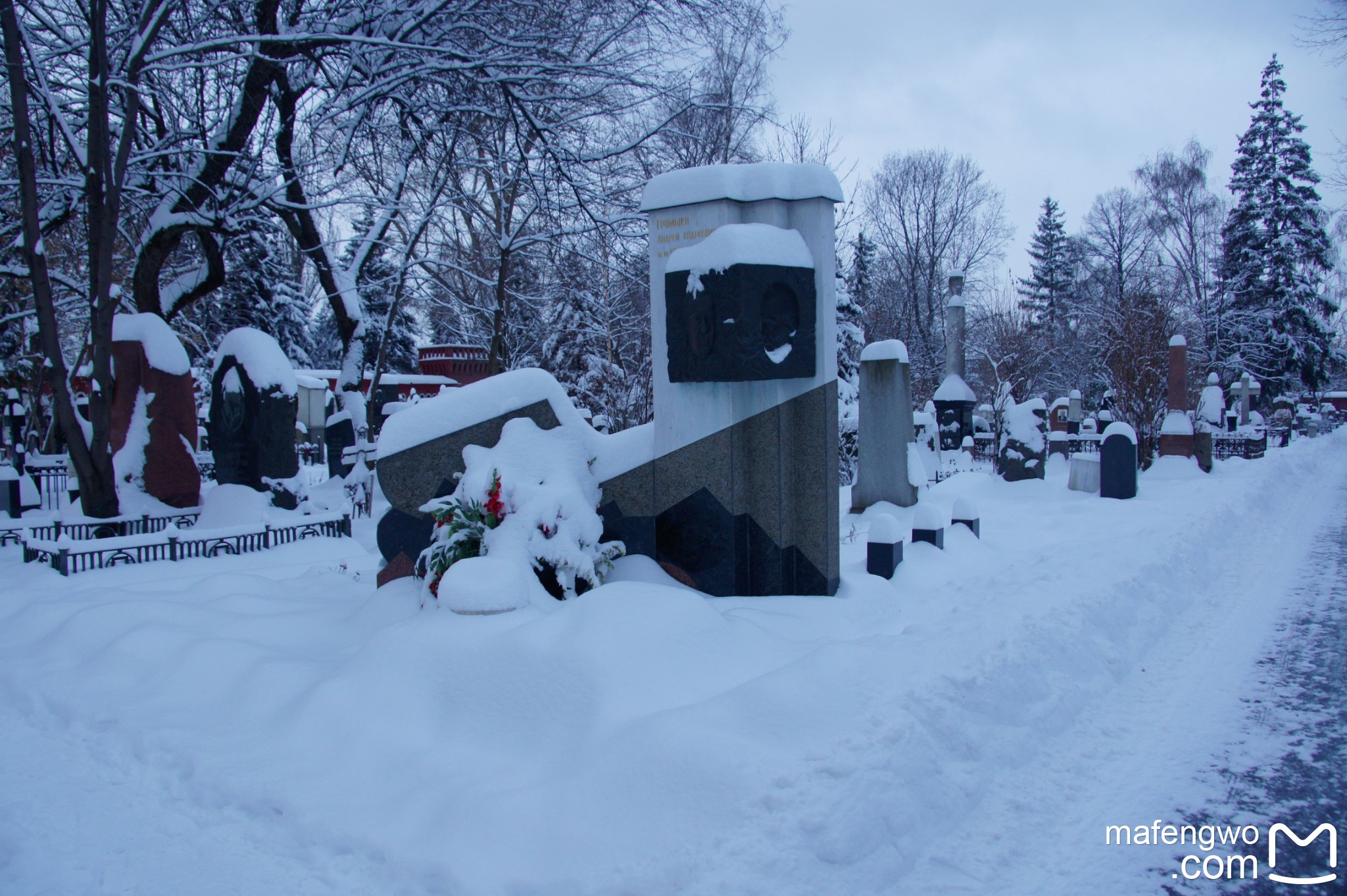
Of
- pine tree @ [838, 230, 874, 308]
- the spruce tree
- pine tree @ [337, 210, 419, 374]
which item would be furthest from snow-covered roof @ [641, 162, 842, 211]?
pine tree @ [838, 230, 874, 308]

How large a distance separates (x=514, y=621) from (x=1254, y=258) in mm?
40533

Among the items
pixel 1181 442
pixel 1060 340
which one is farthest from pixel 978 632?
pixel 1060 340

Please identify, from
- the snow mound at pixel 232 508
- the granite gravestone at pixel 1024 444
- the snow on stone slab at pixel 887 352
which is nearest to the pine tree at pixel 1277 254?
the granite gravestone at pixel 1024 444

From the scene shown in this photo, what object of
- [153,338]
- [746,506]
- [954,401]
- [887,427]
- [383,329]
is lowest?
[746,506]

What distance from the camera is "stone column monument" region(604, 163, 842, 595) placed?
5660mm

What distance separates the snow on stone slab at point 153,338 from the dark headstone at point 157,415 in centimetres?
5

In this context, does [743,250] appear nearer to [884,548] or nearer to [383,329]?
[884,548]

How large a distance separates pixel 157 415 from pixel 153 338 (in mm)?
992

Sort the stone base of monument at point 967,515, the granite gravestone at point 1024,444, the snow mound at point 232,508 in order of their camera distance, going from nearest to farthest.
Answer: the stone base of monument at point 967,515 → the snow mound at point 232,508 → the granite gravestone at point 1024,444

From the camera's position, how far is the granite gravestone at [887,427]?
1175 cm

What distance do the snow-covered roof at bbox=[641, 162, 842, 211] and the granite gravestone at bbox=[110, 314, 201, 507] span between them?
762cm

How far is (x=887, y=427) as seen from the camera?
1177cm

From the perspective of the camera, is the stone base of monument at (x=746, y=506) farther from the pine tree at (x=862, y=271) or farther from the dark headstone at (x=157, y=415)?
the pine tree at (x=862, y=271)

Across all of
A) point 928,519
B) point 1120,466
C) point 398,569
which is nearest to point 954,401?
point 1120,466
